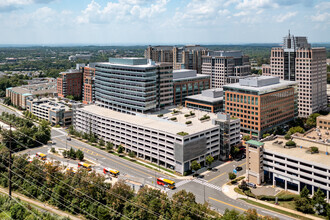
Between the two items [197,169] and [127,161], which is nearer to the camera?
[197,169]

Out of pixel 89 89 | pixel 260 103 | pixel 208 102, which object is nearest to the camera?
pixel 260 103

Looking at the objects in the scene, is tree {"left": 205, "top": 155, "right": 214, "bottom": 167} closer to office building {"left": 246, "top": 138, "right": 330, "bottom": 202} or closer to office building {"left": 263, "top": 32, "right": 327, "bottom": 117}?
office building {"left": 246, "top": 138, "right": 330, "bottom": 202}

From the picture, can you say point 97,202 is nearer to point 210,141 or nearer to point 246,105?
point 210,141

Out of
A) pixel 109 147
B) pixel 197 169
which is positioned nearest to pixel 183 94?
pixel 109 147

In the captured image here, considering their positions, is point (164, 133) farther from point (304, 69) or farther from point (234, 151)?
point (304, 69)

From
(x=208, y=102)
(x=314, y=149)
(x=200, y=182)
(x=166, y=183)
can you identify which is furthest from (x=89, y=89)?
(x=314, y=149)

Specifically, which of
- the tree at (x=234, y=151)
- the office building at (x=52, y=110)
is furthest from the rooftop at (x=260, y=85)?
the office building at (x=52, y=110)

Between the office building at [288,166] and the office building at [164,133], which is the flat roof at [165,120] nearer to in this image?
the office building at [164,133]
